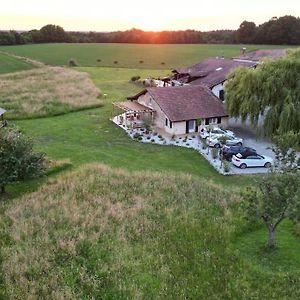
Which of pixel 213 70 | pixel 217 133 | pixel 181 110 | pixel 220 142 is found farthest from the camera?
pixel 213 70

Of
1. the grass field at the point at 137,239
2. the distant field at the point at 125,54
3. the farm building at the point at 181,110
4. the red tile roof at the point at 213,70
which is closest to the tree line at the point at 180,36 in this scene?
the distant field at the point at 125,54

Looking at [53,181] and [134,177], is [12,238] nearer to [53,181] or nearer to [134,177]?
[53,181]

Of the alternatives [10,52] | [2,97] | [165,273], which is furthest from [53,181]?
[10,52]

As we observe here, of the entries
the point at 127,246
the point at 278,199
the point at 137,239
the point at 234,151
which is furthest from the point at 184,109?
the point at 127,246

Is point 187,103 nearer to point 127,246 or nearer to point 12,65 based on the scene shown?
point 127,246

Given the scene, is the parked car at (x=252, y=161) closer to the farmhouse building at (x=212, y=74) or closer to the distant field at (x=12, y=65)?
the farmhouse building at (x=212, y=74)

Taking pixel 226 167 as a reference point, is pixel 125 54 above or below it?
above
